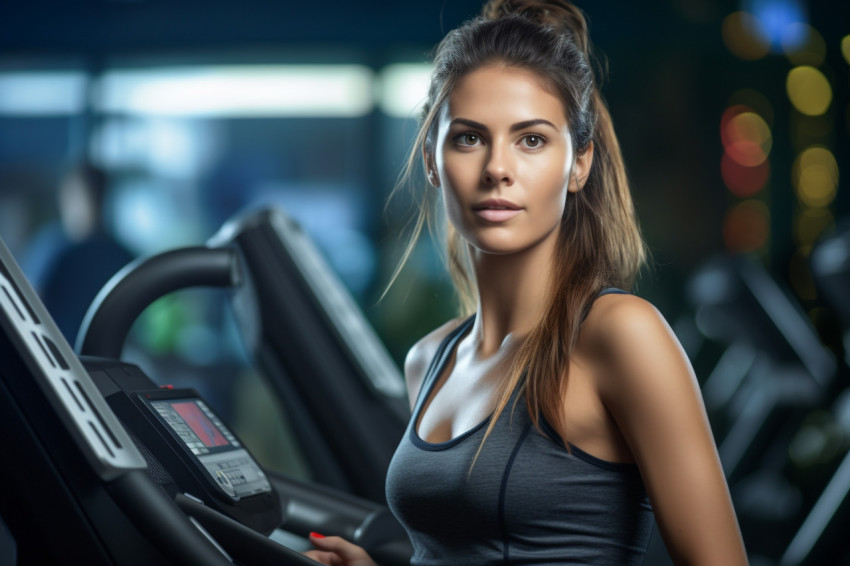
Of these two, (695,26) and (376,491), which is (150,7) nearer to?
(695,26)

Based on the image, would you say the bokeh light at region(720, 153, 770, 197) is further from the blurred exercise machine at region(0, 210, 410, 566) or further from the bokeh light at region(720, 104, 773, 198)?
the blurred exercise machine at region(0, 210, 410, 566)

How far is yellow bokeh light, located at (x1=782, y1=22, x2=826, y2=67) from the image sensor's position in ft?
17.8

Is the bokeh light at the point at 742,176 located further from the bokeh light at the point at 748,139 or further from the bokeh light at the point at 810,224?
the bokeh light at the point at 810,224

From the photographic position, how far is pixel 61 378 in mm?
776

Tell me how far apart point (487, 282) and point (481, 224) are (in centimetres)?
13

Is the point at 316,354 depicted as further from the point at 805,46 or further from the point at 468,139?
the point at 805,46

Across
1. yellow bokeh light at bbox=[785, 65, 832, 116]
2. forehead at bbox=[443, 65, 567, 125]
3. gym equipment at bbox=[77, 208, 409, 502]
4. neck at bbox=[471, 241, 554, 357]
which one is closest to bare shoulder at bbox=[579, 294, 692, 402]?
neck at bbox=[471, 241, 554, 357]

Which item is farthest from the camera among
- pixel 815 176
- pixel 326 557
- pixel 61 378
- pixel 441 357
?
pixel 815 176

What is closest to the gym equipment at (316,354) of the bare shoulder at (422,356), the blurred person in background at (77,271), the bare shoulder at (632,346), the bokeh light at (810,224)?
the bare shoulder at (422,356)

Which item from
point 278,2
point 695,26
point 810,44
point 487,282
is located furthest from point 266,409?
point 487,282

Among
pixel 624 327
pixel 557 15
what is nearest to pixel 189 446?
pixel 624 327

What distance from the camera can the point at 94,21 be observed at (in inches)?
220

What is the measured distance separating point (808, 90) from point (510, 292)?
4.99m

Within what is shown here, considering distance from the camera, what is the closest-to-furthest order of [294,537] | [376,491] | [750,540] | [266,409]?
[294,537]
[376,491]
[750,540]
[266,409]
